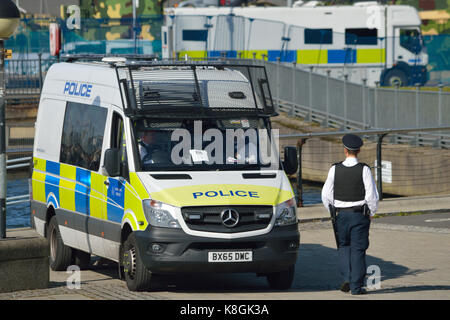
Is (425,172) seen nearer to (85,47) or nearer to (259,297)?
(259,297)

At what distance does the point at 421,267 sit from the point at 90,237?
3901 mm

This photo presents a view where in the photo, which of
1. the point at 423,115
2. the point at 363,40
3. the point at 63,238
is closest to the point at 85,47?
the point at 363,40

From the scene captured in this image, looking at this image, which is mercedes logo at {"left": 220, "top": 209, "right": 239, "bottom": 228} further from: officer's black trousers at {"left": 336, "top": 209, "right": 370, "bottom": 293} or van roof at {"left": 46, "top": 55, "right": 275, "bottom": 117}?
van roof at {"left": 46, "top": 55, "right": 275, "bottom": 117}

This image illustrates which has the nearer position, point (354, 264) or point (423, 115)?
point (354, 264)

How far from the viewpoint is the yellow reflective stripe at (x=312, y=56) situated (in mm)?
44062

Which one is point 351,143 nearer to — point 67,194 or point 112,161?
point 112,161

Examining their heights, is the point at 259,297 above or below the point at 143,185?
below

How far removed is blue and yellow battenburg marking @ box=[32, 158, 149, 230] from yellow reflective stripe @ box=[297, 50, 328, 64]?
3033 cm

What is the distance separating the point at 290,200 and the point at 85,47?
1268 inches

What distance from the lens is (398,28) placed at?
45.0m

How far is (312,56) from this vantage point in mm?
44062

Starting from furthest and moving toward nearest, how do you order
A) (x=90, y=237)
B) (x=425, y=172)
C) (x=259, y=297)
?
(x=425, y=172)
(x=90, y=237)
(x=259, y=297)

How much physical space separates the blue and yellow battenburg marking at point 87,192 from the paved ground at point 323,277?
0.80 metres
